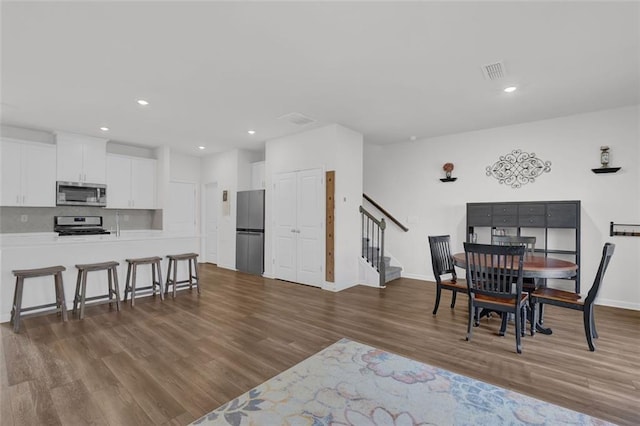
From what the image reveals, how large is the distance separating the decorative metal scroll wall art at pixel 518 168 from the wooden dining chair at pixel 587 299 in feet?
7.45

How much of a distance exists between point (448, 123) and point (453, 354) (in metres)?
3.71

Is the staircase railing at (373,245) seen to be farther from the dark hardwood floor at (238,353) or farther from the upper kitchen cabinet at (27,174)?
the upper kitchen cabinet at (27,174)

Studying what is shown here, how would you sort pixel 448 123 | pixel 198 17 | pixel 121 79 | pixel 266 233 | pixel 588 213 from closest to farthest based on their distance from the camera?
pixel 198 17
pixel 121 79
pixel 588 213
pixel 448 123
pixel 266 233

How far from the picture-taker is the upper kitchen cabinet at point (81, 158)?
5.64 metres

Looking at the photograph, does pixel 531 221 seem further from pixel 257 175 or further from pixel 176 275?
pixel 176 275

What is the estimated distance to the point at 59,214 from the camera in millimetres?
5906

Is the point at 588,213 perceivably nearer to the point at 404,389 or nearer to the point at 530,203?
the point at 530,203

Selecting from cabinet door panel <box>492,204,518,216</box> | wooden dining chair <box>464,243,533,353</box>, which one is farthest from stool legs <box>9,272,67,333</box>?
cabinet door panel <box>492,204,518,216</box>

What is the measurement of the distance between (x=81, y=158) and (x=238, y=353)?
5559mm

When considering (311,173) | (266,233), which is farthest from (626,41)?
(266,233)

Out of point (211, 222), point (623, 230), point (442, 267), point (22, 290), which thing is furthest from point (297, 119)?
point (623, 230)

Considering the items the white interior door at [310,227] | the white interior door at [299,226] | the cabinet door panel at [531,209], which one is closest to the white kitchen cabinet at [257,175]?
the white interior door at [299,226]

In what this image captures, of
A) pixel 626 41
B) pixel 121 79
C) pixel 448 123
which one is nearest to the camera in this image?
pixel 626 41

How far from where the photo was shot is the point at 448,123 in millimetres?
5004
